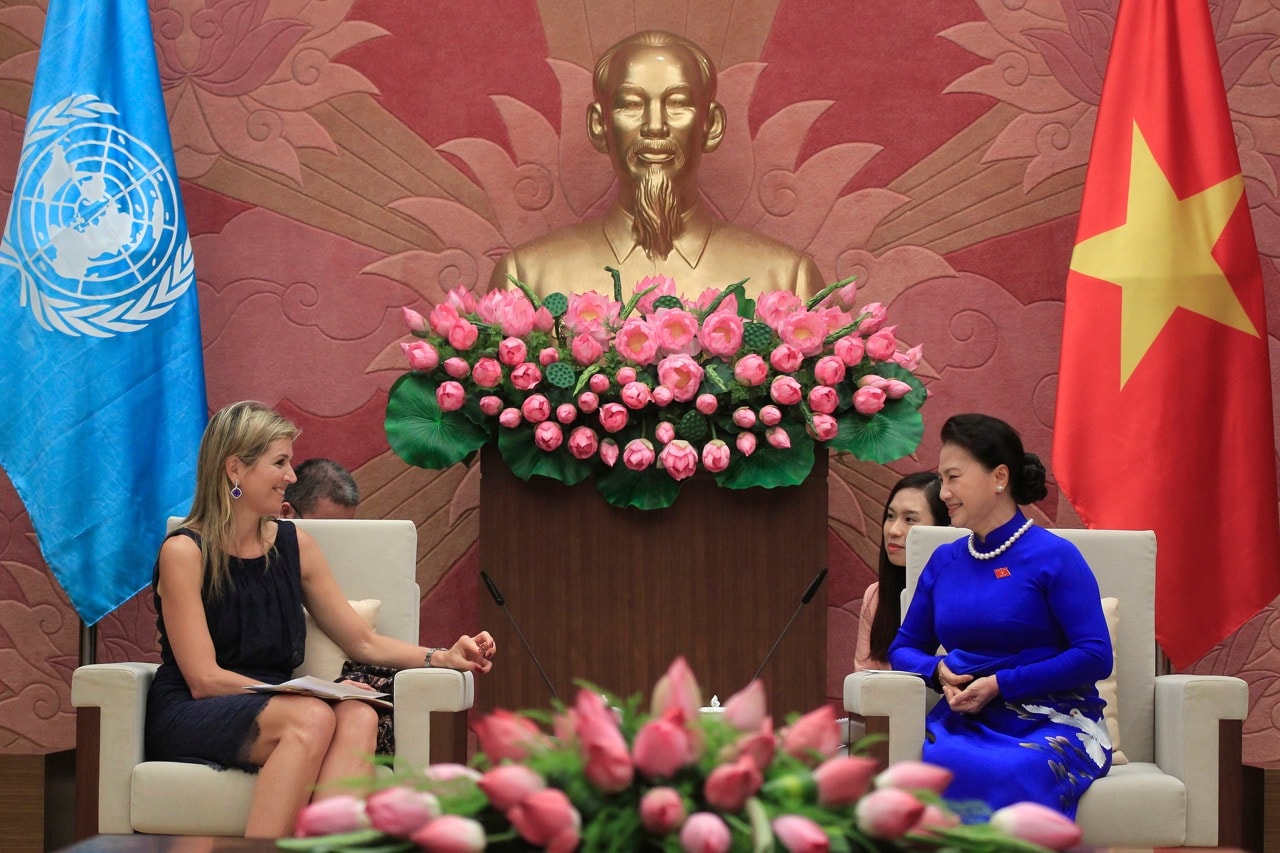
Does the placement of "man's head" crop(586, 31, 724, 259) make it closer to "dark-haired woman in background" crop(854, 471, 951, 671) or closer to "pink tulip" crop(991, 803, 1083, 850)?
"dark-haired woman in background" crop(854, 471, 951, 671)

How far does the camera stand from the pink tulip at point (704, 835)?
1.15m

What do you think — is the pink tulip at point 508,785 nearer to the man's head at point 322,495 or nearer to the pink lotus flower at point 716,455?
the pink lotus flower at point 716,455

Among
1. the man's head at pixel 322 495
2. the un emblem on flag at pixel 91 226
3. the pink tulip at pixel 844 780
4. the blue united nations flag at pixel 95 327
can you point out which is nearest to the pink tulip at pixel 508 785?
the pink tulip at pixel 844 780

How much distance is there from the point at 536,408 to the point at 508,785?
88.4 inches

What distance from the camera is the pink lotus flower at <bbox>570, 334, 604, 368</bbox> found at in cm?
339

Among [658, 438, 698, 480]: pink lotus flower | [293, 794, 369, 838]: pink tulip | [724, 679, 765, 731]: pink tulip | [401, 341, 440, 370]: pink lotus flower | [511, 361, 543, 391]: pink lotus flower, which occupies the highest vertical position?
[401, 341, 440, 370]: pink lotus flower

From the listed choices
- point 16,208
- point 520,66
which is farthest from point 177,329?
point 520,66

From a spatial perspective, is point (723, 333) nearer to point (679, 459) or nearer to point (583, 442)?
point (679, 459)

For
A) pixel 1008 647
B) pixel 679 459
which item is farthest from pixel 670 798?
pixel 679 459

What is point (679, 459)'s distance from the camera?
11.0ft

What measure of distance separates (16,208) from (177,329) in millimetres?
533

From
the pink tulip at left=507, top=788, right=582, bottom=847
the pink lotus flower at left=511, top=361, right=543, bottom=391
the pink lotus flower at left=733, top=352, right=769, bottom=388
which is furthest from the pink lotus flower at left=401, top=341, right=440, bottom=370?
the pink tulip at left=507, top=788, right=582, bottom=847

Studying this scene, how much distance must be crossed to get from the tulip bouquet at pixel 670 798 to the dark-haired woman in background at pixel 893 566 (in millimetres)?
2196

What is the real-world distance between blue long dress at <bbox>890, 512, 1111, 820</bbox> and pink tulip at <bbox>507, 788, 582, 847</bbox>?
1.73 metres
